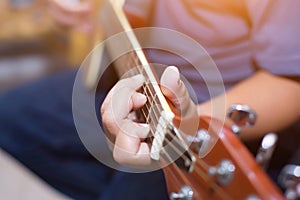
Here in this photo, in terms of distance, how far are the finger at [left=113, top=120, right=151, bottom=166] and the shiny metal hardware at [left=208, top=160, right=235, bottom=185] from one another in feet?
0.18

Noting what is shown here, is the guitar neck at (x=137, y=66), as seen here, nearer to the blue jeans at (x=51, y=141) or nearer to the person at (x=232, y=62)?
the person at (x=232, y=62)

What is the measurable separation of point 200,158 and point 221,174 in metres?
0.02

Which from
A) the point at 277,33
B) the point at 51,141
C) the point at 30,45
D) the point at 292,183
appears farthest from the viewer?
the point at 30,45

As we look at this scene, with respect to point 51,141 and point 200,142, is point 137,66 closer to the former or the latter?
point 200,142

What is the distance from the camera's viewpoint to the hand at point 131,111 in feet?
1.28

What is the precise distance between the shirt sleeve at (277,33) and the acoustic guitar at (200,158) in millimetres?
121

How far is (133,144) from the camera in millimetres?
416

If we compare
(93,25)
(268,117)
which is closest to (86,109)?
(268,117)

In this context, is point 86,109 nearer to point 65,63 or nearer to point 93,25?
point 93,25

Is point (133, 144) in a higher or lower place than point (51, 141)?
higher

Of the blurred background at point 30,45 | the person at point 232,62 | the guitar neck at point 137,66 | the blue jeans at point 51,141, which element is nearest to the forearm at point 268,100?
the person at point 232,62

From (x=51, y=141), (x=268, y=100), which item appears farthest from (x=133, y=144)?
(x=51, y=141)

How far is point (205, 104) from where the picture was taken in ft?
1.62

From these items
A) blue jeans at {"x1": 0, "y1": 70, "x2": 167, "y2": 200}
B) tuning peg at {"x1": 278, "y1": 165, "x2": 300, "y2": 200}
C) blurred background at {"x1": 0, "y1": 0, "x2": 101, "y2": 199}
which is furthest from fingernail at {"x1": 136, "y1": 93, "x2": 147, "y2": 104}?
blurred background at {"x1": 0, "y1": 0, "x2": 101, "y2": 199}
